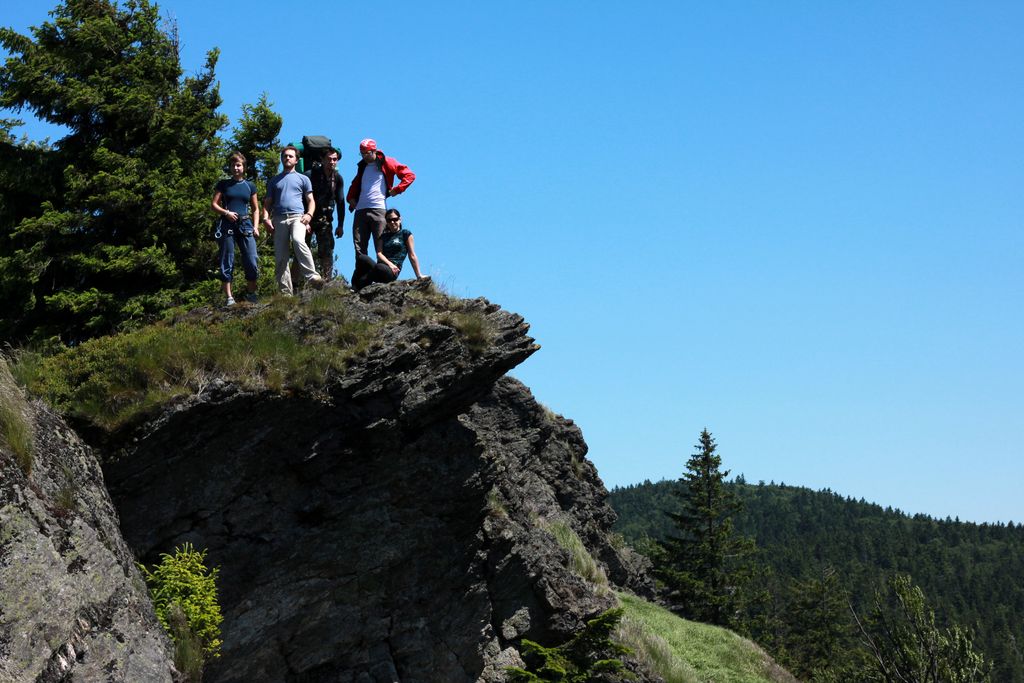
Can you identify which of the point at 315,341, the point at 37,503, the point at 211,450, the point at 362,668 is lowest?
the point at 362,668

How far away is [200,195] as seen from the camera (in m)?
19.3

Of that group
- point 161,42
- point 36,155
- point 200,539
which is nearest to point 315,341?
point 200,539

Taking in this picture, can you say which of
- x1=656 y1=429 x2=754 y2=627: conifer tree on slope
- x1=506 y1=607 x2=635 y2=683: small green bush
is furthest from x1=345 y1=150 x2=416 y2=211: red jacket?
x1=656 y1=429 x2=754 y2=627: conifer tree on slope

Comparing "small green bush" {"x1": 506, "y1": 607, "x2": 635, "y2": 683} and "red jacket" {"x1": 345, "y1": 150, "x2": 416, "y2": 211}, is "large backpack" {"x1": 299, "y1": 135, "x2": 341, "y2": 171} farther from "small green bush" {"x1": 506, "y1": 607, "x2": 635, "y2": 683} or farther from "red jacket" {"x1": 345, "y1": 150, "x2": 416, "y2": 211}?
"small green bush" {"x1": 506, "y1": 607, "x2": 635, "y2": 683}

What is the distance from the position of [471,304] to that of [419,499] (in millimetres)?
2985

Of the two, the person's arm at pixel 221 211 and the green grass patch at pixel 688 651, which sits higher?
the person's arm at pixel 221 211

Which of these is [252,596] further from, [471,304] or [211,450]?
[471,304]

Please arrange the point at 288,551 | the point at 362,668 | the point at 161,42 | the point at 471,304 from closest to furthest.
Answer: the point at 288,551 → the point at 362,668 → the point at 471,304 → the point at 161,42

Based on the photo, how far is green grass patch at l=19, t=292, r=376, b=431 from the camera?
11164mm

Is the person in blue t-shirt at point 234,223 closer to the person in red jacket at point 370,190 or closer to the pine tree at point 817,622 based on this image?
the person in red jacket at point 370,190

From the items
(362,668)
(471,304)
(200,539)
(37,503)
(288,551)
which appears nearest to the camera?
(37,503)

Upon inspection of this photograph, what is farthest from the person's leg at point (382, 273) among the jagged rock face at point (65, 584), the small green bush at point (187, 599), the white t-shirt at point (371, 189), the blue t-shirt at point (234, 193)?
the jagged rock face at point (65, 584)

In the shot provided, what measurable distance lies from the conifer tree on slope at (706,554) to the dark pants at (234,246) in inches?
1415

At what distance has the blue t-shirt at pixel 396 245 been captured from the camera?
1532 centimetres
